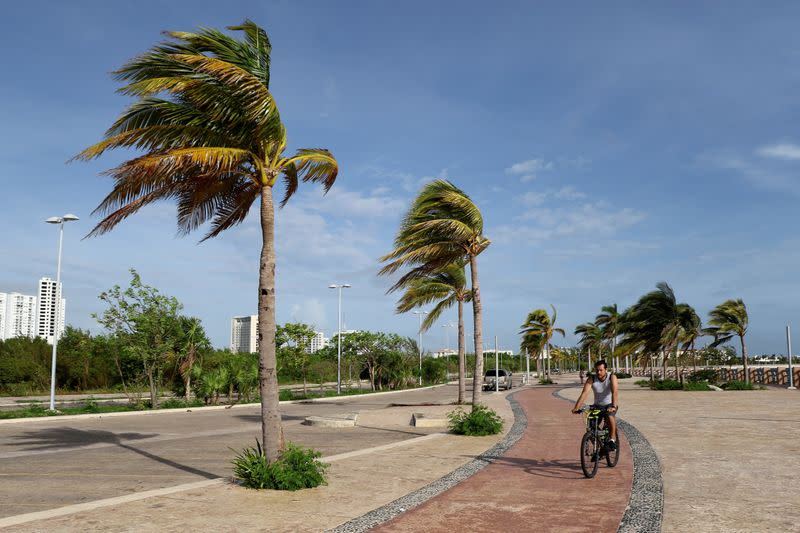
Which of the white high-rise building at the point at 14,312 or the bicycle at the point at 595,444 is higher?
the white high-rise building at the point at 14,312

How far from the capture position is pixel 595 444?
30.8 ft

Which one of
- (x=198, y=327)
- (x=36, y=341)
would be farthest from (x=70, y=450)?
(x=36, y=341)

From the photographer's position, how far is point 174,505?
7.37m

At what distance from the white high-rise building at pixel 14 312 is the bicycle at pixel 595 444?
110 meters

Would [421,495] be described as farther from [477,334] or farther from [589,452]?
[477,334]

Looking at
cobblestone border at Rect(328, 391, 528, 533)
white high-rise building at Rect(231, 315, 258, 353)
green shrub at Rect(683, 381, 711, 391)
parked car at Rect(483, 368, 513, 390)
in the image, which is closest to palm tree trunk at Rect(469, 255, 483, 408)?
cobblestone border at Rect(328, 391, 528, 533)

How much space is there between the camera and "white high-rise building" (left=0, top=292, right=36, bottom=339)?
102 meters

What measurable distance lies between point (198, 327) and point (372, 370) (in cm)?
1833

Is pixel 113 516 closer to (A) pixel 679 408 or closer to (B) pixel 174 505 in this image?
(B) pixel 174 505

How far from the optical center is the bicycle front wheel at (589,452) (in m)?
9.09

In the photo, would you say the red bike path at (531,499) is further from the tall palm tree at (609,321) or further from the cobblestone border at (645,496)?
the tall palm tree at (609,321)

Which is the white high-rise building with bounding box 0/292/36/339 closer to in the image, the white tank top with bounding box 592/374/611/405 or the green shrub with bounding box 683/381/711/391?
the green shrub with bounding box 683/381/711/391

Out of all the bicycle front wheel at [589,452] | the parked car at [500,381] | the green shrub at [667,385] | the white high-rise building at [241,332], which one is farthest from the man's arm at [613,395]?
the white high-rise building at [241,332]

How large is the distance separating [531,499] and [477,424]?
288 inches
